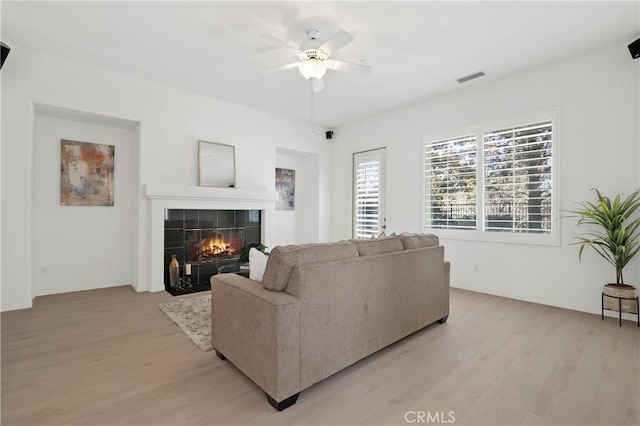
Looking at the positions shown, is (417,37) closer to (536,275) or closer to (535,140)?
(535,140)

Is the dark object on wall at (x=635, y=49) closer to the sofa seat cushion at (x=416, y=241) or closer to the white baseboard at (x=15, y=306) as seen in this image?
the sofa seat cushion at (x=416, y=241)

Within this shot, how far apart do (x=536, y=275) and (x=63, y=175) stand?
21.7 ft

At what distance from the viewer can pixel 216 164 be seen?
5.06 m

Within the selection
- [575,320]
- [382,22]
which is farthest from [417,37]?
[575,320]

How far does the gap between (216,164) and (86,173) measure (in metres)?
1.82

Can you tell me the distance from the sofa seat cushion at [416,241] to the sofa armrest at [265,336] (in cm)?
145

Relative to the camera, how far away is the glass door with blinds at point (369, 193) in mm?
5871

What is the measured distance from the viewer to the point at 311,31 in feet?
10.1

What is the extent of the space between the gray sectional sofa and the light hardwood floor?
0.16 m

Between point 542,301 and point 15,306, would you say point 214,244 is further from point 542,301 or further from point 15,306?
point 542,301

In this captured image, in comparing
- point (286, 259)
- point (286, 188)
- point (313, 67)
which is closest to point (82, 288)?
point (286, 188)

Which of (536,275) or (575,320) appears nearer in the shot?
(575,320)

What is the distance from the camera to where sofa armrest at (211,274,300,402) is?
176cm

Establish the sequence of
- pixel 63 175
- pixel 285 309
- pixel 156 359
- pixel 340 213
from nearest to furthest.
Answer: pixel 285 309, pixel 156 359, pixel 63 175, pixel 340 213
